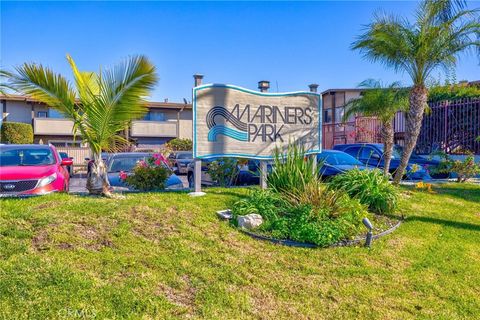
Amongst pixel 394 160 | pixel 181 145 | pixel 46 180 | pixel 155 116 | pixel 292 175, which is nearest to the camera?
pixel 292 175

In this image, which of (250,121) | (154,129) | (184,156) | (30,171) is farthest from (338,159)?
(154,129)

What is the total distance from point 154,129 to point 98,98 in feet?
82.9

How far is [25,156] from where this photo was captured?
837 centimetres

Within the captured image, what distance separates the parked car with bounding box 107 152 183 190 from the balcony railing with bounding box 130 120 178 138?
2122 centimetres

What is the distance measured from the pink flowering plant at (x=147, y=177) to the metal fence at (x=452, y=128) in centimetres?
1169

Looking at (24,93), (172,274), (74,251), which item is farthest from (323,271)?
(24,93)

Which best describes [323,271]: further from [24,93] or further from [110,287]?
[24,93]

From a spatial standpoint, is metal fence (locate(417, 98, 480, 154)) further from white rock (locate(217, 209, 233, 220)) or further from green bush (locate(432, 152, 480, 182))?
white rock (locate(217, 209, 233, 220))

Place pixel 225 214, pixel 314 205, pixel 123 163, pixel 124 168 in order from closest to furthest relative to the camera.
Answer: pixel 314 205
pixel 225 214
pixel 124 168
pixel 123 163

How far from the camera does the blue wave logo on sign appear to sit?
741 cm

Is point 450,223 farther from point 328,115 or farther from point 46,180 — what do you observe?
point 328,115

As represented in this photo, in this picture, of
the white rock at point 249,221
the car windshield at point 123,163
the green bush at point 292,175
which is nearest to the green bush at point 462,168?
the green bush at point 292,175

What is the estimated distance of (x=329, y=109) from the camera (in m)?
27.5

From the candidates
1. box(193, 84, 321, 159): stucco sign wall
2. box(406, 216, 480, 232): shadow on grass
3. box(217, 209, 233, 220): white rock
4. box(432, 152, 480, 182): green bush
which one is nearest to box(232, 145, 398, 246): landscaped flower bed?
box(217, 209, 233, 220): white rock
